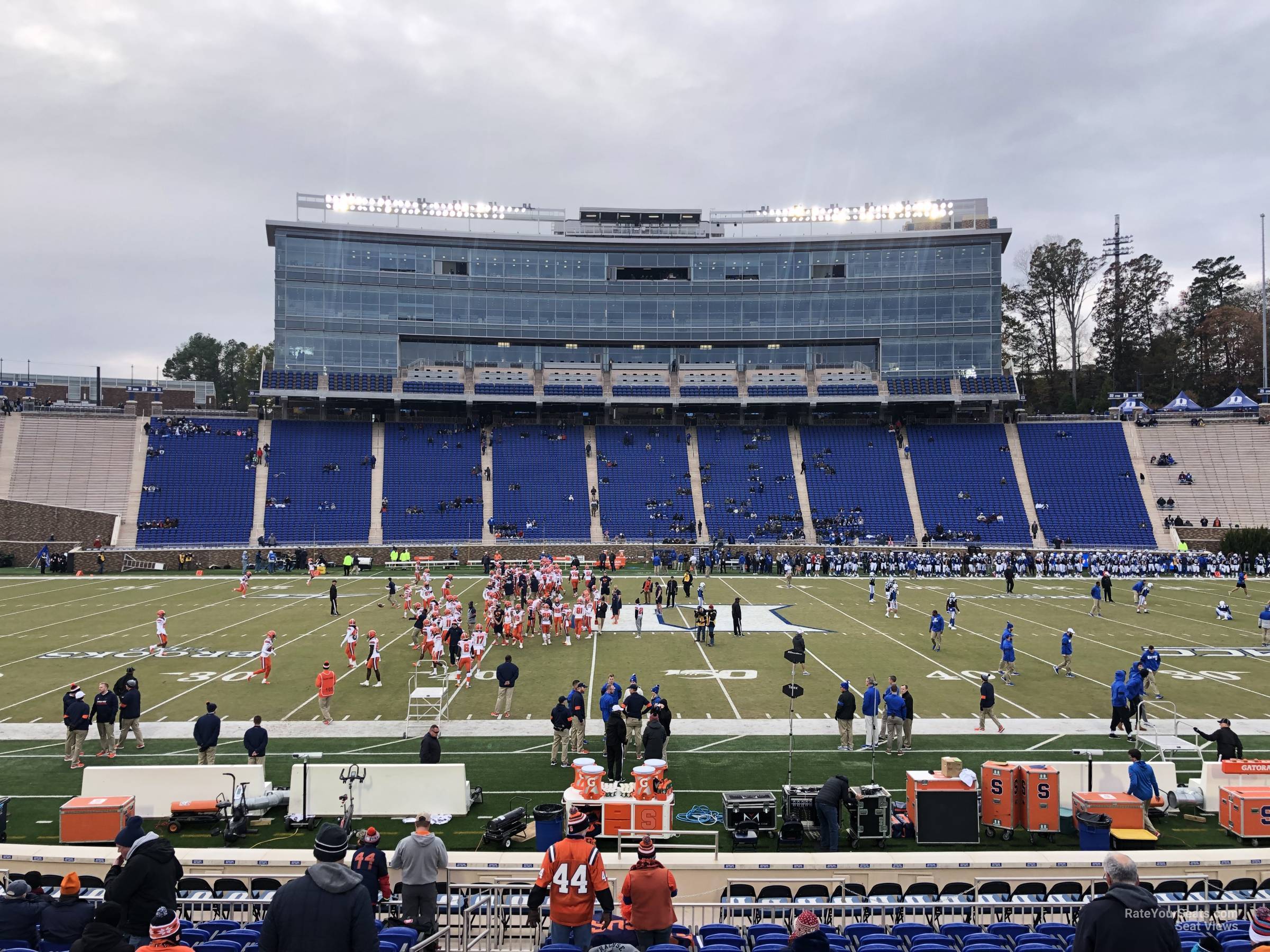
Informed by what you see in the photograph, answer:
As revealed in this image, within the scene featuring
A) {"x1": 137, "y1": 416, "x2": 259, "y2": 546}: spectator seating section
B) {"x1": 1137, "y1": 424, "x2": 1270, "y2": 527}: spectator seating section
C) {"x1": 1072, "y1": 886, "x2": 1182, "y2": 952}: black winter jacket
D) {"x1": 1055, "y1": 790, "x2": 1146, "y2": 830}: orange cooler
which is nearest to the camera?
{"x1": 1072, "y1": 886, "x2": 1182, "y2": 952}: black winter jacket

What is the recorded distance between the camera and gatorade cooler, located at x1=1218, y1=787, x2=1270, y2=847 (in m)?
11.1

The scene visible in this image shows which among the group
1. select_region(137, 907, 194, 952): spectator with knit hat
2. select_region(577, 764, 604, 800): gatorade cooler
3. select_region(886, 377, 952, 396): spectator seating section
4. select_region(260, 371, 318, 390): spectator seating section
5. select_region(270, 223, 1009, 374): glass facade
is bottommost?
select_region(577, 764, 604, 800): gatorade cooler

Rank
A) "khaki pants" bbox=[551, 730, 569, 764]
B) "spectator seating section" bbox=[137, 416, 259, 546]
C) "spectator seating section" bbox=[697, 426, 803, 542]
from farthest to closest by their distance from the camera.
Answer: "spectator seating section" bbox=[697, 426, 803, 542] < "spectator seating section" bbox=[137, 416, 259, 546] < "khaki pants" bbox=[551, 730, 569, 764]

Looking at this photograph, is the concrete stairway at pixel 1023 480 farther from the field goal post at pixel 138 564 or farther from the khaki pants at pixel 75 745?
the field goal post at pixel 138 564

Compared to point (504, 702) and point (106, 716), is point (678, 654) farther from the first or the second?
point (106, 716)

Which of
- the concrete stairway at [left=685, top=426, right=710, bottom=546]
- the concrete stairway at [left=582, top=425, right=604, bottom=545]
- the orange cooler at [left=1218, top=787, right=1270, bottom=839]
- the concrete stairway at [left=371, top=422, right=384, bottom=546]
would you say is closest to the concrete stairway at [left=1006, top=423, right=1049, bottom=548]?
the concrete stairway at [left=685, top=426, right=710, bottom=546]

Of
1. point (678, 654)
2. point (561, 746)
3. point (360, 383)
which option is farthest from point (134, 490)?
point (561, 746)

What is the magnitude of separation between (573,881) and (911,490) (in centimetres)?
5028

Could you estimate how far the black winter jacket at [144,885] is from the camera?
19.8ft

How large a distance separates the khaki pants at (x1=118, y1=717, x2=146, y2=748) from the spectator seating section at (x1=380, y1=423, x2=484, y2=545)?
108ft

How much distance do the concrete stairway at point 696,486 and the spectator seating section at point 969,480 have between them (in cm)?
1391

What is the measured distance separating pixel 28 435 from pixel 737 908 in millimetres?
57768

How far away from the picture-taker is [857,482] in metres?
53.8

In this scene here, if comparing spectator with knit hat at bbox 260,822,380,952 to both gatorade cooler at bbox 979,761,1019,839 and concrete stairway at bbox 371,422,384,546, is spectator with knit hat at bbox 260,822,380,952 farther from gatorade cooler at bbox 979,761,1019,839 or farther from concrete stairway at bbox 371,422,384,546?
concrete stairway at bbox 371,422,384,546
